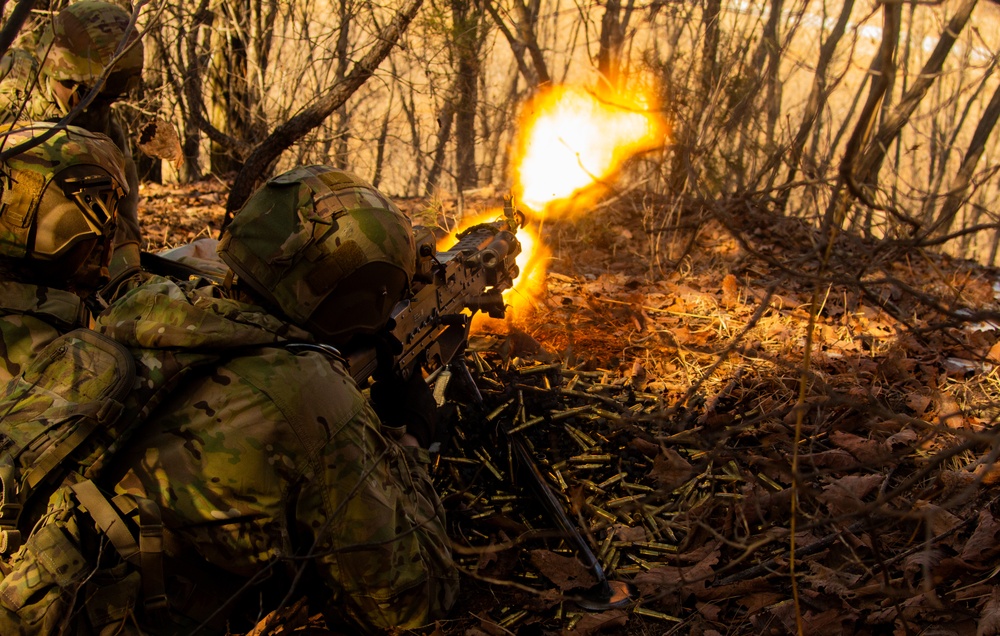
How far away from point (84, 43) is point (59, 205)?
74.3 inches

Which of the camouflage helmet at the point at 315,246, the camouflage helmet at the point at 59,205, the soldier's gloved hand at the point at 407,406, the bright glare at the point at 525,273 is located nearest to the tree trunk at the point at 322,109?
the bright glare at the point at 525,273

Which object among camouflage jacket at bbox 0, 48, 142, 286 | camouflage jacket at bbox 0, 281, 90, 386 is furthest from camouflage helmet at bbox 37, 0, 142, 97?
camouflage jacket at bbox 0, 281, 90, 386

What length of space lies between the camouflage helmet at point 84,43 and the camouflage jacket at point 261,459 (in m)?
2.78

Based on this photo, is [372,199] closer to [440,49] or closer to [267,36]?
[440,49]

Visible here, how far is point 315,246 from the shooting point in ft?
8.21

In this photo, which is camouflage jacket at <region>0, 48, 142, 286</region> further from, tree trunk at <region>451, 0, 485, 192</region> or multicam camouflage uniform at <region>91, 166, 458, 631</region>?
tree trunk at <region>451, 0, 485, 192</region>

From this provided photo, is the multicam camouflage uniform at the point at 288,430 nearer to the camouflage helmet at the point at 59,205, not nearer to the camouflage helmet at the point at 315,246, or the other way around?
the camouflage helmet at the point at 315,246

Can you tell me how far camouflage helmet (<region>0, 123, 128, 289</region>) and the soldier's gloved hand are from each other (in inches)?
52.9

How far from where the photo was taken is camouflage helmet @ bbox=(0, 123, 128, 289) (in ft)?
9.95

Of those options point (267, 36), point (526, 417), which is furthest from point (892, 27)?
point (267, 36)

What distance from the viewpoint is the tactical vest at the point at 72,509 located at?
2.01 meters

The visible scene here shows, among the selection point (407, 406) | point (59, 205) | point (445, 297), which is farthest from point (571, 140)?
point (59, 205)

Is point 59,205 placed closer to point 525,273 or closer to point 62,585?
point 62,585

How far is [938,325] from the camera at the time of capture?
198cm
